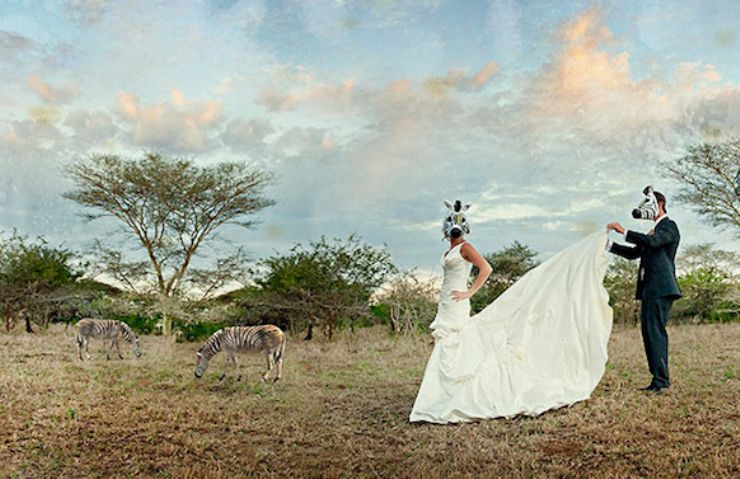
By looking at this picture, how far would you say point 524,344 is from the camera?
726cm

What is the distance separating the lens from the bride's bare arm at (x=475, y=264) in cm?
696

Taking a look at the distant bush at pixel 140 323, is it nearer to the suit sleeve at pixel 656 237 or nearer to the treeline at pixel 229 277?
the treeline at pixel 229 277

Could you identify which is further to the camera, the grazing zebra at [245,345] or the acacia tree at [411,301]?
the acacia tree at [411,301]

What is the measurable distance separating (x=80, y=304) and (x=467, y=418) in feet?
54.8

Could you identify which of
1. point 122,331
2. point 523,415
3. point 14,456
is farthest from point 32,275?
point 523,415

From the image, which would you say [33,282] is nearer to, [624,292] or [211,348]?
[211,348]

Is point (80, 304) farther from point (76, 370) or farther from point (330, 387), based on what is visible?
point (330, 387)

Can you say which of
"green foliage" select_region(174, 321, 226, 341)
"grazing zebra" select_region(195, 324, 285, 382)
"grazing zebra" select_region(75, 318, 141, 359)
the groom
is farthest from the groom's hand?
"green foliage" select_region(174, 321, 226, 341)

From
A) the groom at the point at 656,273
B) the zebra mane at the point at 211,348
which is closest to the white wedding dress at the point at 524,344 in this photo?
the groom at the point at 656,273

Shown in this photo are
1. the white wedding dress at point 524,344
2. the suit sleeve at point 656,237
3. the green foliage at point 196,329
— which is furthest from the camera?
the green foliage at point 196,329

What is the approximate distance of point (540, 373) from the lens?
7.13 m

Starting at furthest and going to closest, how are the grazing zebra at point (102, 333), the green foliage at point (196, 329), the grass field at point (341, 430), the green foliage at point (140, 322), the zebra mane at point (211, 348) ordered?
the green foliage at point (140, 322)
the green foliage at point (196, 329)
the grazing zebra at point (102, 333)
the zebra mane at point (211, 348)
the grass field at point (341, 430)

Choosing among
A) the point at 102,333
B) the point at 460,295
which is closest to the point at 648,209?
the point at 460,295

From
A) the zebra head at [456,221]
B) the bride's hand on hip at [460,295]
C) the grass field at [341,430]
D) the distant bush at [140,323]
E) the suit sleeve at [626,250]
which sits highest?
the zebra head at [456,221]
